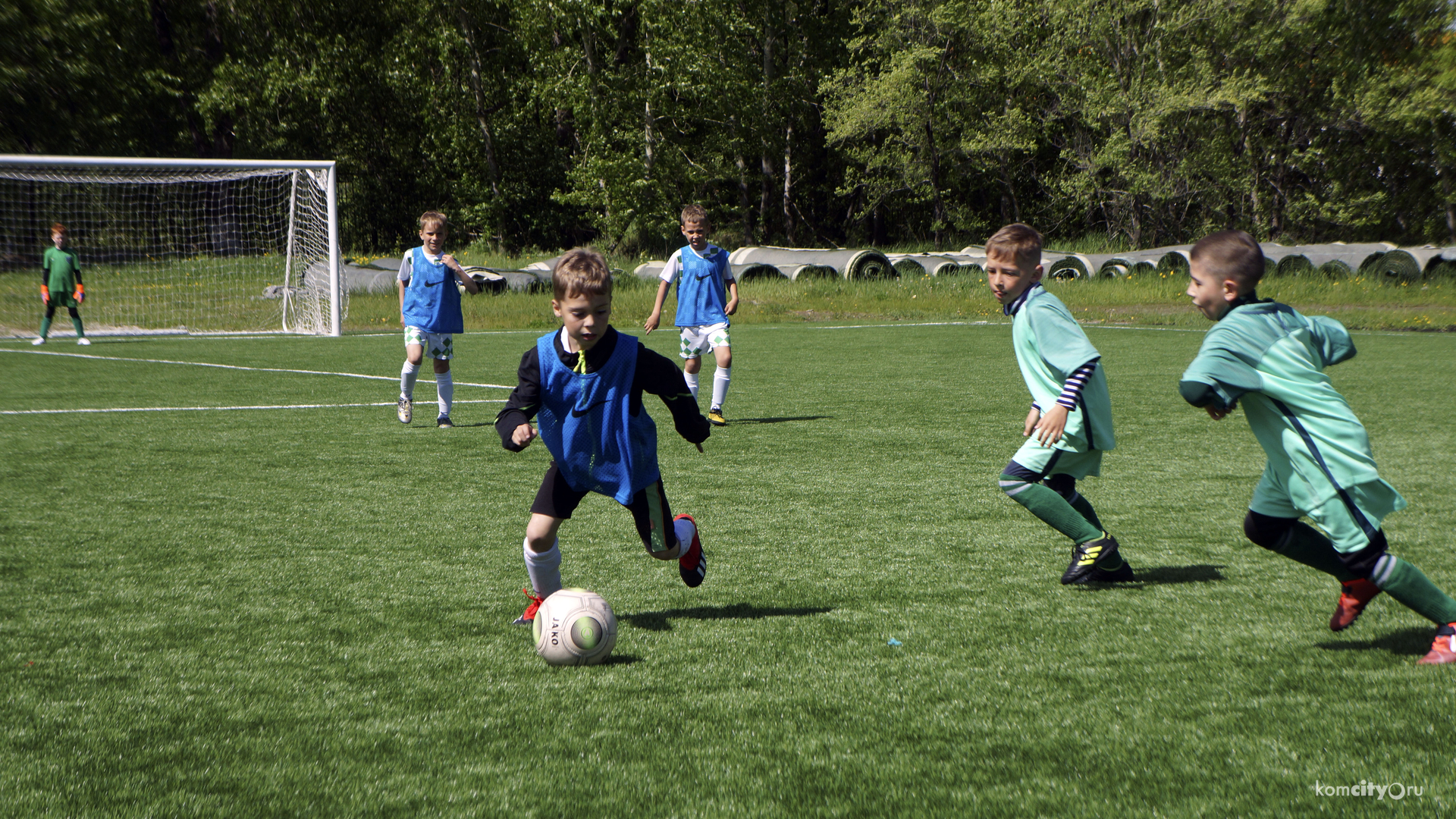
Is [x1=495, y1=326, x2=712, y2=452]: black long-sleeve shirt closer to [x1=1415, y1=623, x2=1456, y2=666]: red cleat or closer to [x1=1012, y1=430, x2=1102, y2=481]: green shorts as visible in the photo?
[x1=1012, y1=430, x2=1102, y2=481]: green shorts

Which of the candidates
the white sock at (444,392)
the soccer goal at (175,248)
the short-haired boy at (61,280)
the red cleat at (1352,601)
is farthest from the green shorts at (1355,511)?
the soccer goal at (175,248)

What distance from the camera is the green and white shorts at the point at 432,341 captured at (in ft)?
31.0

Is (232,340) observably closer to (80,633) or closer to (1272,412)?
(80,633)

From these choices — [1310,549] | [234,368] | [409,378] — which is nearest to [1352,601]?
[1310,549]

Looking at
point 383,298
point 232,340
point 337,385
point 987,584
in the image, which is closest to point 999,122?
point 383,298

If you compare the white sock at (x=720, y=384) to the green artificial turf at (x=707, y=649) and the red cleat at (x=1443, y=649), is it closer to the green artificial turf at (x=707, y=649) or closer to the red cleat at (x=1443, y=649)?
the green artificial turf at (x=707, y=649)

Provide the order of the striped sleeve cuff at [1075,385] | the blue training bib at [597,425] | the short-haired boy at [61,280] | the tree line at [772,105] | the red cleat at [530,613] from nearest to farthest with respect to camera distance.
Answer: the blue training bib at [597,425]
the red cleat at [530,613]
the striped sleeve cuff at [1075,385]
the short-haired boy at [61,280]
the tree line at [772,105]

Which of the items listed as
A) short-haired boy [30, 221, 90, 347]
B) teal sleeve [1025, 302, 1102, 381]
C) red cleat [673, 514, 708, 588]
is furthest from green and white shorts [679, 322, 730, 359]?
short-haired boy [30, 221, 90, 347]

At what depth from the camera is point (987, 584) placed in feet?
14.9

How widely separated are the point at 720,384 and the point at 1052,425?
5.70m

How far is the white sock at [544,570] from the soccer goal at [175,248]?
60.1ft

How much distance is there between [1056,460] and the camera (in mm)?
4430

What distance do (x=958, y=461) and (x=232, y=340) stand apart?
1591 cm

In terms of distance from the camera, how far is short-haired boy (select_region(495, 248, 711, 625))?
3.65m
